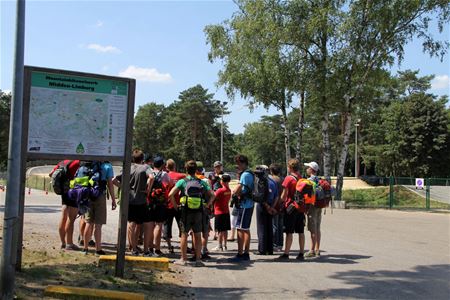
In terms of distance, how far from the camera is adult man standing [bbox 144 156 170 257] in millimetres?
8531

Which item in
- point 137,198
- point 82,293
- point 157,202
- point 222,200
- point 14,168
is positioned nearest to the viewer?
point 14,168

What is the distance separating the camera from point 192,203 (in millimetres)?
7957

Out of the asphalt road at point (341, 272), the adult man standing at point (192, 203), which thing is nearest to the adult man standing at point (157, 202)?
the adult man standing at point (192, 203)

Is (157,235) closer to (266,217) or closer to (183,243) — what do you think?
(183,243)

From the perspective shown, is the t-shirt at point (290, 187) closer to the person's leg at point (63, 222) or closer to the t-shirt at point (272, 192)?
the t-shirt at point (272, 192)

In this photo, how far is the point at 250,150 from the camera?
114 m

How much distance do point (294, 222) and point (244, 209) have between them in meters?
0.94

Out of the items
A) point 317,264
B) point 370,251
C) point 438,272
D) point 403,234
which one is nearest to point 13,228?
point 317,264

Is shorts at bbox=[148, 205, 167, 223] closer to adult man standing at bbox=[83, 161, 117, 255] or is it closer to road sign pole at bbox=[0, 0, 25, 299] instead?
adult man standing at bbox=[83, 161, 117, 255]

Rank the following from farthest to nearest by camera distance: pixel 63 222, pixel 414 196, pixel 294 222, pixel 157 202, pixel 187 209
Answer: pixel 414 196 → pixel 294 222 → pixel 157 202 → pixel 63 222 → pixel 187 209

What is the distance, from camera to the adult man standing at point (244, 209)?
8.73 m

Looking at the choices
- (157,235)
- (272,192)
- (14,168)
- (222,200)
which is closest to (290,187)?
(272,192)

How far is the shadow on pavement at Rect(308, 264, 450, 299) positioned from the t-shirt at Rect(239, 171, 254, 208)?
2031mm

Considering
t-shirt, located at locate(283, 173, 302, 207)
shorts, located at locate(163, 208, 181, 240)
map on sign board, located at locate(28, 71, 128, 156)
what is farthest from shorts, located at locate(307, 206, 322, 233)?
map on sign board, located at locate(28, 71, 128, 156)
